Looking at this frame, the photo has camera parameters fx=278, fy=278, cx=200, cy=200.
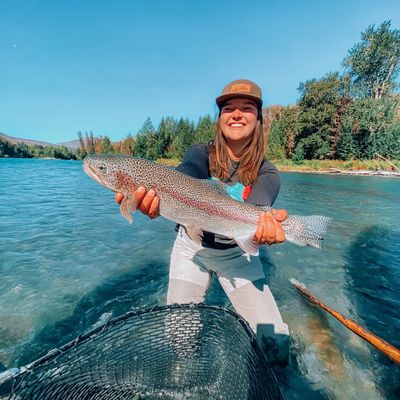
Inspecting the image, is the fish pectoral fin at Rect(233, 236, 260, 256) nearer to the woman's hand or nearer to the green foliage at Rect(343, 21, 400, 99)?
the woman's hand

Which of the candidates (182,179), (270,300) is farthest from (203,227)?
(270,300)

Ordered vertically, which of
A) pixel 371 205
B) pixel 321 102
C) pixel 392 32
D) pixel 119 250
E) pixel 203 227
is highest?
pixel 392 32

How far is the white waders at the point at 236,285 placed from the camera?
336 cm

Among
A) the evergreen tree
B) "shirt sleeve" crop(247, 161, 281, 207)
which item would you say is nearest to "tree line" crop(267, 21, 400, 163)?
the evergreen tree

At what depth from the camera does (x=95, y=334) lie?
2.26 m

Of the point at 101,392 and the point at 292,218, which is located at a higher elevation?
the point at 292,218

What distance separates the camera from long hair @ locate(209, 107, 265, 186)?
11.5 feet

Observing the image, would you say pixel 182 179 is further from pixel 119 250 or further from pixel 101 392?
pixel 119 250

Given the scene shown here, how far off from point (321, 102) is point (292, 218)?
5791 cm

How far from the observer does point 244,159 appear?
354 centimetres

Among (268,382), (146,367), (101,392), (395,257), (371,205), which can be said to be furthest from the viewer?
→ (371,205)

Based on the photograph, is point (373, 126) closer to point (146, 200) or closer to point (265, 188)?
point (265, 188)

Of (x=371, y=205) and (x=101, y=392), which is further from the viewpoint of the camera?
(x=371, y=205)

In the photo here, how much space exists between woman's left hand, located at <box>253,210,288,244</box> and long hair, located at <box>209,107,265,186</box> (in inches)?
27.1
